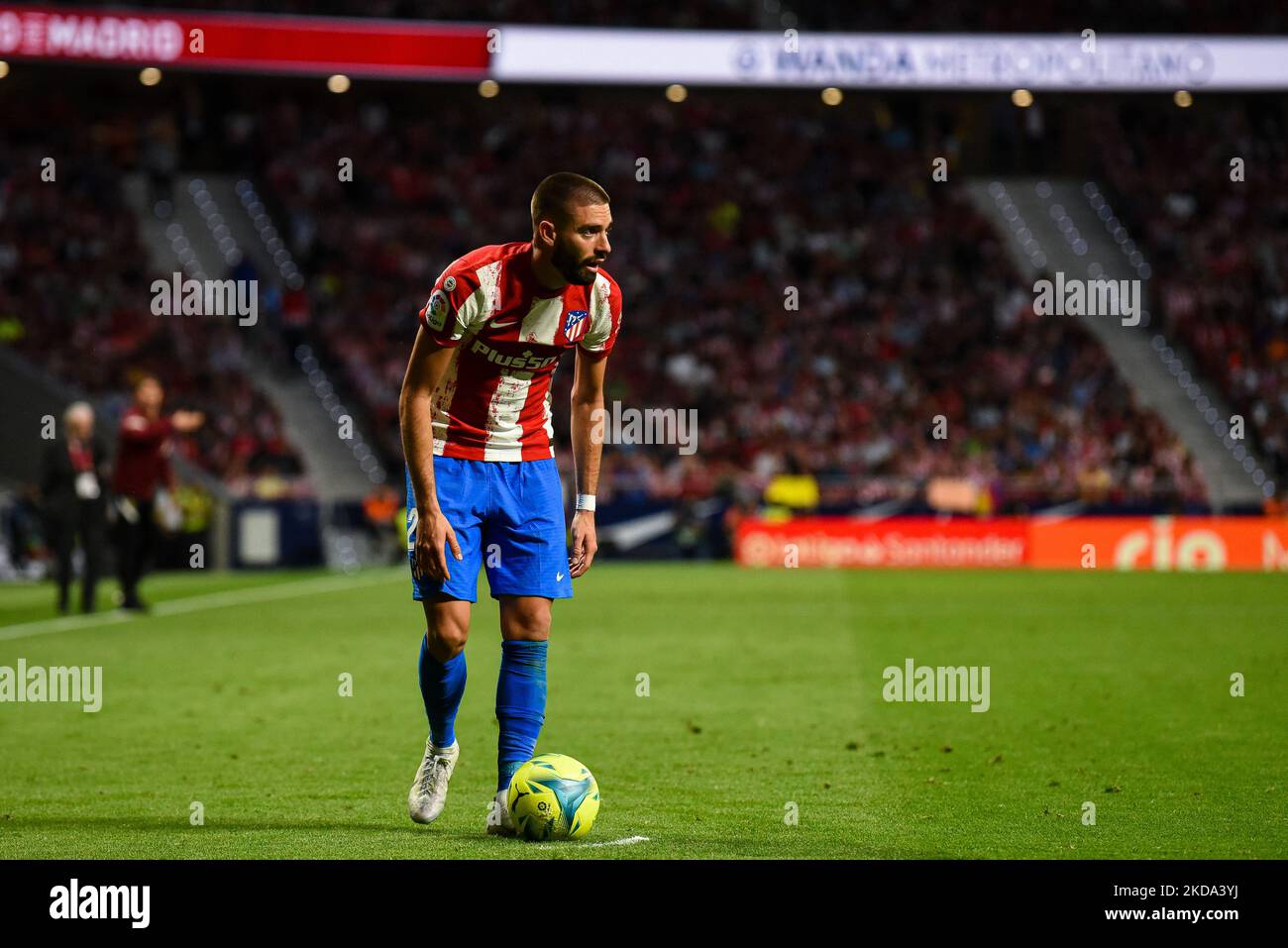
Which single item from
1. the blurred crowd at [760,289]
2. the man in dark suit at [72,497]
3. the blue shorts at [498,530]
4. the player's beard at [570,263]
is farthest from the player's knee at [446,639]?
the blurred crowd at [760,289]

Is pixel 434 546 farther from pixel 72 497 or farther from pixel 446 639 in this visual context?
pixel 72 497

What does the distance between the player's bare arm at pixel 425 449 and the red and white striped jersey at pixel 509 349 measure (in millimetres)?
89

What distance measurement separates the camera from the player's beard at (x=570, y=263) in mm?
6332

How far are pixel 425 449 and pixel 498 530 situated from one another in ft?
1.56

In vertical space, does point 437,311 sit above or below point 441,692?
above

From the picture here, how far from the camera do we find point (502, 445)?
263 inches

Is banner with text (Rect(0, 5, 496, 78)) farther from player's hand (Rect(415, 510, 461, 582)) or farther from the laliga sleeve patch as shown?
player's hand (Rect(415, 510, 461, 582))

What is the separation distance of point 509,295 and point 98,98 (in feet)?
108

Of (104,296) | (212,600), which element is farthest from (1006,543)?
Result: (104,296)

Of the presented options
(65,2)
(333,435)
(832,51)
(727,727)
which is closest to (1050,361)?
(832,51)

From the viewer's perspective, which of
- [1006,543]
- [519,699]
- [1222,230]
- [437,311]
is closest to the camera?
[437,311]
